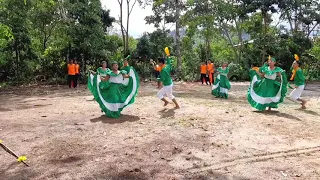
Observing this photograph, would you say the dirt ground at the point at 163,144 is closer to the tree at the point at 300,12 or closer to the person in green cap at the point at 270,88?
the person in green cap at the point at 270,88

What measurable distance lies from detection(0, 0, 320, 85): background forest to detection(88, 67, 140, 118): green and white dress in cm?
976

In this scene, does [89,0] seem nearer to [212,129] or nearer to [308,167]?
[212,129]

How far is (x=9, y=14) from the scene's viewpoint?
56.9 ft

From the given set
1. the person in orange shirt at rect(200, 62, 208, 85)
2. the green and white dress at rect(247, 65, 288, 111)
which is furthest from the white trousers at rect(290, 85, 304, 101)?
the person in orange shirt at rect(200, 62, 208, 85)

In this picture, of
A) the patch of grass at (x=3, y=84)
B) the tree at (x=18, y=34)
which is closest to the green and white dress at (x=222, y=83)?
the tree at (x=18, y=34)

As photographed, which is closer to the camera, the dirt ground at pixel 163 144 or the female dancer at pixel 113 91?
the dirt ground at pixel 163 144

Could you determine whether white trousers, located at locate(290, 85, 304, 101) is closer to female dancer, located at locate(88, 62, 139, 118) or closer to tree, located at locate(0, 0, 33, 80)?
female dancer, located at locate(88, 62, 139, 118)

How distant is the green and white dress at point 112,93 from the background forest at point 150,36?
976 cm

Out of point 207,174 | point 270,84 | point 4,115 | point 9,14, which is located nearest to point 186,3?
point 9,14

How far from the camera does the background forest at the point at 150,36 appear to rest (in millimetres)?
19266

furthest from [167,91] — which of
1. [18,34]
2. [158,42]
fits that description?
[158,42]

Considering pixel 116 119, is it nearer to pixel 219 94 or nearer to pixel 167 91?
pixel 167 91

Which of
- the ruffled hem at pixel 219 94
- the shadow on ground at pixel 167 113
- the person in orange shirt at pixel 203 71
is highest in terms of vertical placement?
the person in orange shirt at pixel 203 71

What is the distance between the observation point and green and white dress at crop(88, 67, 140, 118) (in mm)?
8680
